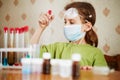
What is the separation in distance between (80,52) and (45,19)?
46 centimetres

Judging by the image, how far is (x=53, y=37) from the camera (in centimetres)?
205

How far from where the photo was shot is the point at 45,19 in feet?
6.70

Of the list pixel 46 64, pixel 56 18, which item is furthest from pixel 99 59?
pixel 46 64

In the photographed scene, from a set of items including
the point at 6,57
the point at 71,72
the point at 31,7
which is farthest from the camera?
the point at 31,7

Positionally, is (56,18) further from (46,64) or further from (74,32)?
(46,64)

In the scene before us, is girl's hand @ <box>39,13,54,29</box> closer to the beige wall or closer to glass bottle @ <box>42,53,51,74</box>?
the beige wall

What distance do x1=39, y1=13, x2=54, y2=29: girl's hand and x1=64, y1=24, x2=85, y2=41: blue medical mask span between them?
0.59 feet

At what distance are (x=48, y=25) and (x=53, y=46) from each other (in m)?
0.20

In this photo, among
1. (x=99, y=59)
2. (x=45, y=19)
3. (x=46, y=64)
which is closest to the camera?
(x=46, y=64)

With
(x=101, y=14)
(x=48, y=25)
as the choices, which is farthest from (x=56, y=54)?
(x=101, y=14)

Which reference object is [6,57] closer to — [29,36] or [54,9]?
[29,36]

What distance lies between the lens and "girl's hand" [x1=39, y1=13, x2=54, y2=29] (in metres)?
2.03

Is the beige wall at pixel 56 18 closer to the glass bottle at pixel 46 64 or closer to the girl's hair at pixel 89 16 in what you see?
the girl's hair at pixel 89 16

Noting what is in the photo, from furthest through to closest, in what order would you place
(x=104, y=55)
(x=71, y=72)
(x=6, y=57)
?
(x=104, y=55) → (x=6, y=57) → (x=71, y=72)
